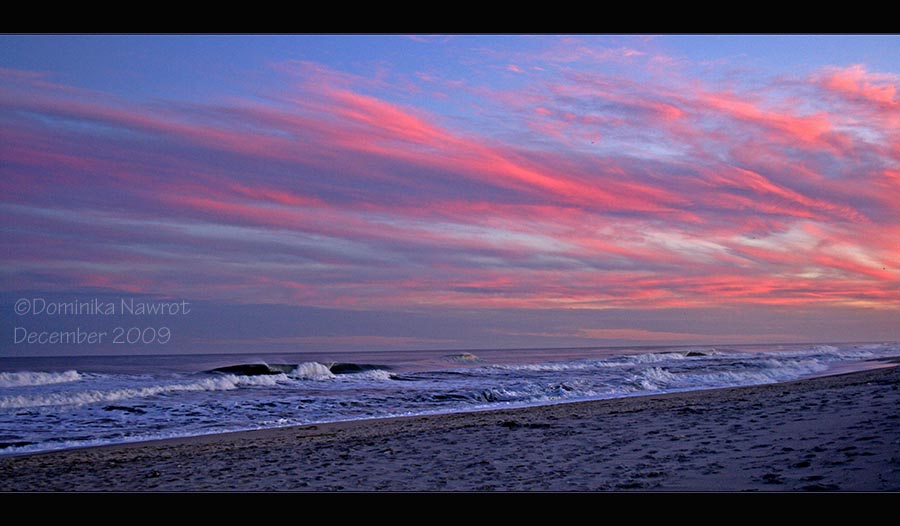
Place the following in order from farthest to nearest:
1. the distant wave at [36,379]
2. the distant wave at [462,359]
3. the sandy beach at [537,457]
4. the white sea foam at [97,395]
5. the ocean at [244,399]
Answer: the distant wave at [462,359]
the distant wave at [36,379]
the white sea foam at [97,395]
the ocean at [244,399]
the sandy beach at [537,457]

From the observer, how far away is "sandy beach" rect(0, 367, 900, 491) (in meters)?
6.18

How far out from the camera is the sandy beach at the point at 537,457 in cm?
618

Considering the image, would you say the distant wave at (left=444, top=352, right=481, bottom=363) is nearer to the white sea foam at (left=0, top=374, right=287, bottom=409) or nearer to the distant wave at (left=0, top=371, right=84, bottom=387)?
the distant wave at (left=0, top=371, right=84, bottom=387)

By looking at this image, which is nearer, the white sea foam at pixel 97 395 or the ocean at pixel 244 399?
the ocean at pixel 244 399

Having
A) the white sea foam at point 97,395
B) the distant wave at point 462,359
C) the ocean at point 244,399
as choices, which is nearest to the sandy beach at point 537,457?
the ocean at point 244,399

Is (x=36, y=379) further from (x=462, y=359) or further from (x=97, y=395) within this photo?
(x=462, y=359)

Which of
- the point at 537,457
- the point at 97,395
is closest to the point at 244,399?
the point at 97,395

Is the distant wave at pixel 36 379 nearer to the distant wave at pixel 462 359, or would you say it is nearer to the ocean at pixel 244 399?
the ocean at pixel 244 399

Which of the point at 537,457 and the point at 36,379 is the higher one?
the point at 537,457

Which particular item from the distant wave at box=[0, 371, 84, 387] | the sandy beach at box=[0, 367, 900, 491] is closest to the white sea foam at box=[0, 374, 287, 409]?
the distant wave at box=[0, 371, 84, 387]

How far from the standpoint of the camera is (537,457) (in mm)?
7754

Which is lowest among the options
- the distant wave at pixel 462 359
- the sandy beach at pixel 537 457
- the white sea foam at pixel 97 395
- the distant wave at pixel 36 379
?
the distant wave at pixel 462 359
